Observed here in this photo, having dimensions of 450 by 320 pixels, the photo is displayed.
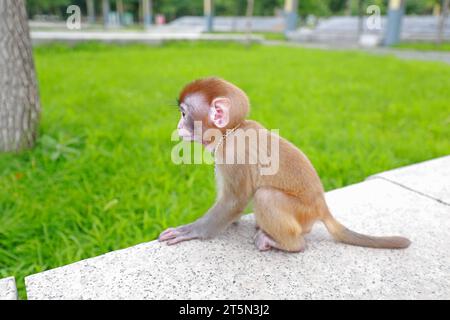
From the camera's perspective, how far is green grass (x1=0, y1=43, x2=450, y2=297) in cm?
242

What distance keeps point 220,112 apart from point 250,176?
31cm

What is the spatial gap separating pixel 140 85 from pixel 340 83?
3.46 metres

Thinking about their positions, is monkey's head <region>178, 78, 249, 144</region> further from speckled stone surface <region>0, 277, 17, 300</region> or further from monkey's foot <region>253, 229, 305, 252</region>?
speckled stone surface <region>0, 277, 17, 300</region>

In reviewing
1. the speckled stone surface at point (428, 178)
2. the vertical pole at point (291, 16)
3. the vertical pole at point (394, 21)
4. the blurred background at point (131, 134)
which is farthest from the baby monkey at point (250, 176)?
the vertical pole at point (291, 16)

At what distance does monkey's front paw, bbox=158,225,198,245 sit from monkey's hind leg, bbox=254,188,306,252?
34cm

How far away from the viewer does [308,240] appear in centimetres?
193

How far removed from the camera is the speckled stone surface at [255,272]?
4.99 feet

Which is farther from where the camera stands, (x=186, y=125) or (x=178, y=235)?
(x=178, y=235)

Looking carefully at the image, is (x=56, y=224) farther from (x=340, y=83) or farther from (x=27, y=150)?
(x=340, y=83)

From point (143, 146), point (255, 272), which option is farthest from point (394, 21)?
point (255, 272)

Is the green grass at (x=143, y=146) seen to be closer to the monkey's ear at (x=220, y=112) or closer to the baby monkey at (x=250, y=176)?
the baby monkey at (x=250, y=176)

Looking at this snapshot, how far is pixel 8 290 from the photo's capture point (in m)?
1.46

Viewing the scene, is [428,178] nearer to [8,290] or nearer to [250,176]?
[250,176]
